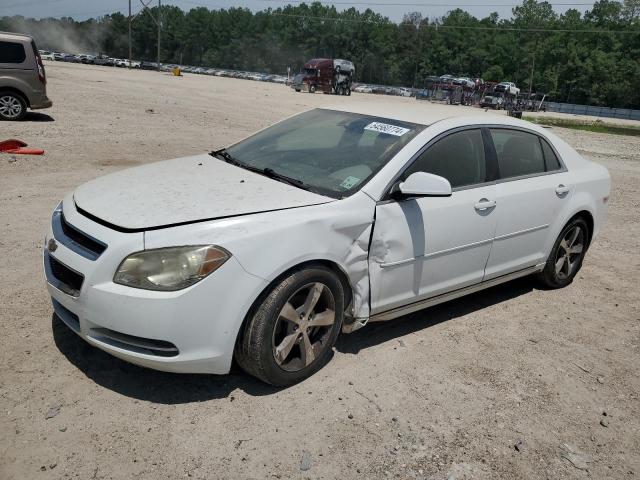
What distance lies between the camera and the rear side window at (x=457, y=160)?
12.6ft

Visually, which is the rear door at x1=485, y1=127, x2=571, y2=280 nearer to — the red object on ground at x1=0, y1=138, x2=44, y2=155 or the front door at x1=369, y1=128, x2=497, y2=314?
the front door at x1=369, y1=128, x2=497, y2=314

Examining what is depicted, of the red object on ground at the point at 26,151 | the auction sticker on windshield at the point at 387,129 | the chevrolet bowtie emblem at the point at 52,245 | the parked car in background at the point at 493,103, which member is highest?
the auction sticker on windshield at the point at 387,129

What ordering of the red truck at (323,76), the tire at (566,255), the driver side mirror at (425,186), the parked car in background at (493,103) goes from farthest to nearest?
1. the parked car in background at (493,103)
2. the red truck at (323,76)
3. the tire at (566,255)
4. the driver side mirror at (425,186)

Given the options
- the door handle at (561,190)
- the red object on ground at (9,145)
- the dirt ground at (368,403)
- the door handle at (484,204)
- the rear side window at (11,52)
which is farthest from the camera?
the rear side window at (11,52)

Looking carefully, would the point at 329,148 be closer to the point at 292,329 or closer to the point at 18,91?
the point at 292,329

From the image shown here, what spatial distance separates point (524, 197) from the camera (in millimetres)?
4402

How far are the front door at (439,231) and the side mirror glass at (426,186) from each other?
0.15 m

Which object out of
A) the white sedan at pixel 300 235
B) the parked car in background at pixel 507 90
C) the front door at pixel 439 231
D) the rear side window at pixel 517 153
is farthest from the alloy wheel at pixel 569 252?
the parked car in background at pixel 507 90

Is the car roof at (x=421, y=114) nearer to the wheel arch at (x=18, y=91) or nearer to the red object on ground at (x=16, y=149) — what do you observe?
the red object on ground at (x=16, y=149)

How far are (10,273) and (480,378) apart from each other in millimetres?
3615

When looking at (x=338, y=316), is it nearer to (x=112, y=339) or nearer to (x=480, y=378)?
(x=480, y=378)

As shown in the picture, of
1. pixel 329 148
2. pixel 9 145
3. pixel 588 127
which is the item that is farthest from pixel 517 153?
pixel 588 127

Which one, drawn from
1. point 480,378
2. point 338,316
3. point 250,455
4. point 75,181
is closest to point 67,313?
point 250,455

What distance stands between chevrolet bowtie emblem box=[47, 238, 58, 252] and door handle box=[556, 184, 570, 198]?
3.80 meters
